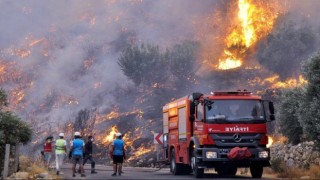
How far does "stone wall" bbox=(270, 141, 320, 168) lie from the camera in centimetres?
2291

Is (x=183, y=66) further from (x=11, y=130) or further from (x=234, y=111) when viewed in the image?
(x=234, y=111)

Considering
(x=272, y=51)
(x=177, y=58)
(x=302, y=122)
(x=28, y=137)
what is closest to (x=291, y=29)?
(x=272, y=51)

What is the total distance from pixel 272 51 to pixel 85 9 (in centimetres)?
4716

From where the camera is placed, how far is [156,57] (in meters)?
60.2

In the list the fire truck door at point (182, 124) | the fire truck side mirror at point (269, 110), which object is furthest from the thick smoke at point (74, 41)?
the fire truck side mirror at point (269, 110)

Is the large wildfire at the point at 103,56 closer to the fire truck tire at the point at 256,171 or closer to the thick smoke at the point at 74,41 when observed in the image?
the thick smoke at the point at 74,41

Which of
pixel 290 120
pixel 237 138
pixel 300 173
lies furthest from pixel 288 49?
pixel 237 138

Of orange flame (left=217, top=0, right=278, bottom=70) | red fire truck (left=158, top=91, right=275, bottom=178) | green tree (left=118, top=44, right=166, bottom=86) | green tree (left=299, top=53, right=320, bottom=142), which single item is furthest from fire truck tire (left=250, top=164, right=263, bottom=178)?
orange flame (left=217, top=0, right=278, bottom=70)

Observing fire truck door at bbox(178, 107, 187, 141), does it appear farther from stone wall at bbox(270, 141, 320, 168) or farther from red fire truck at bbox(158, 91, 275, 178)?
stone wall at bbox(270, 141, 320, 168)

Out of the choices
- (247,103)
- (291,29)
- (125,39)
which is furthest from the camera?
(125,39)

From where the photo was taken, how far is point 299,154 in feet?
80.9

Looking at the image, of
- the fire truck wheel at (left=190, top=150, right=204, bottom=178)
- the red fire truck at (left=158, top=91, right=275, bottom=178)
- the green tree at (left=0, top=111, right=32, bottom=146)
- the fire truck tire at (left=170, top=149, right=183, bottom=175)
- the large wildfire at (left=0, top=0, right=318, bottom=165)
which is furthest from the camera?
the large wildfire at (left=0, top=0, right=318, bottom=165)

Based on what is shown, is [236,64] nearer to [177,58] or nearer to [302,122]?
[177,58]

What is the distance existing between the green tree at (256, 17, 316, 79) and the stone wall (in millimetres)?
29731
